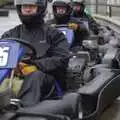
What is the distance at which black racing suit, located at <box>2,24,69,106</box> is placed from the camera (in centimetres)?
507

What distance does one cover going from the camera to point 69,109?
445 centimetres

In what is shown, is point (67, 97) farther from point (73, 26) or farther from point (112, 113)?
point (73, 26)

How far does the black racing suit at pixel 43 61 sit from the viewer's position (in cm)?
507

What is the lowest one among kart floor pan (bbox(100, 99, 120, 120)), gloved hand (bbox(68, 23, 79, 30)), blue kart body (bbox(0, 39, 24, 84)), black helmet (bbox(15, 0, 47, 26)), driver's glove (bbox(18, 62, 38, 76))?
kart floor pan (bbox(100, 99, 120, 120))

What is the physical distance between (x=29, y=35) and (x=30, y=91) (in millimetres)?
1062

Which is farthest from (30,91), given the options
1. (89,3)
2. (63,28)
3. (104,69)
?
(89,3)

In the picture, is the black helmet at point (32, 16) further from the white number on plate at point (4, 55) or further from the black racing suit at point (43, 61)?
the white number on plate at point (4, 55)

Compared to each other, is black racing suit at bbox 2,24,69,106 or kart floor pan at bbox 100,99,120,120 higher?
black racing suit at bbox 2,24,69,106

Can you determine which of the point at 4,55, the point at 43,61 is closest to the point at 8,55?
the point at 4,55

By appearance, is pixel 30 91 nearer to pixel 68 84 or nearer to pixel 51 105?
pixel 51 105

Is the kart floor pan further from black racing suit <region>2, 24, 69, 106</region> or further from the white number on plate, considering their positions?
the white number on plate

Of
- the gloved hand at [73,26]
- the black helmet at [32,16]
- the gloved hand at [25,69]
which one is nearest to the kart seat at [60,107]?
the gloved hand at [25,69]

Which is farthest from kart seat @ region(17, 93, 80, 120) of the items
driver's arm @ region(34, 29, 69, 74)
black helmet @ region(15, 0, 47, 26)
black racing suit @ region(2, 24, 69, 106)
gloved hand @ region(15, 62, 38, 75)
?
black helmet @ region(15, 0, 47, 26)

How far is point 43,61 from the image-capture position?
5480 mm
